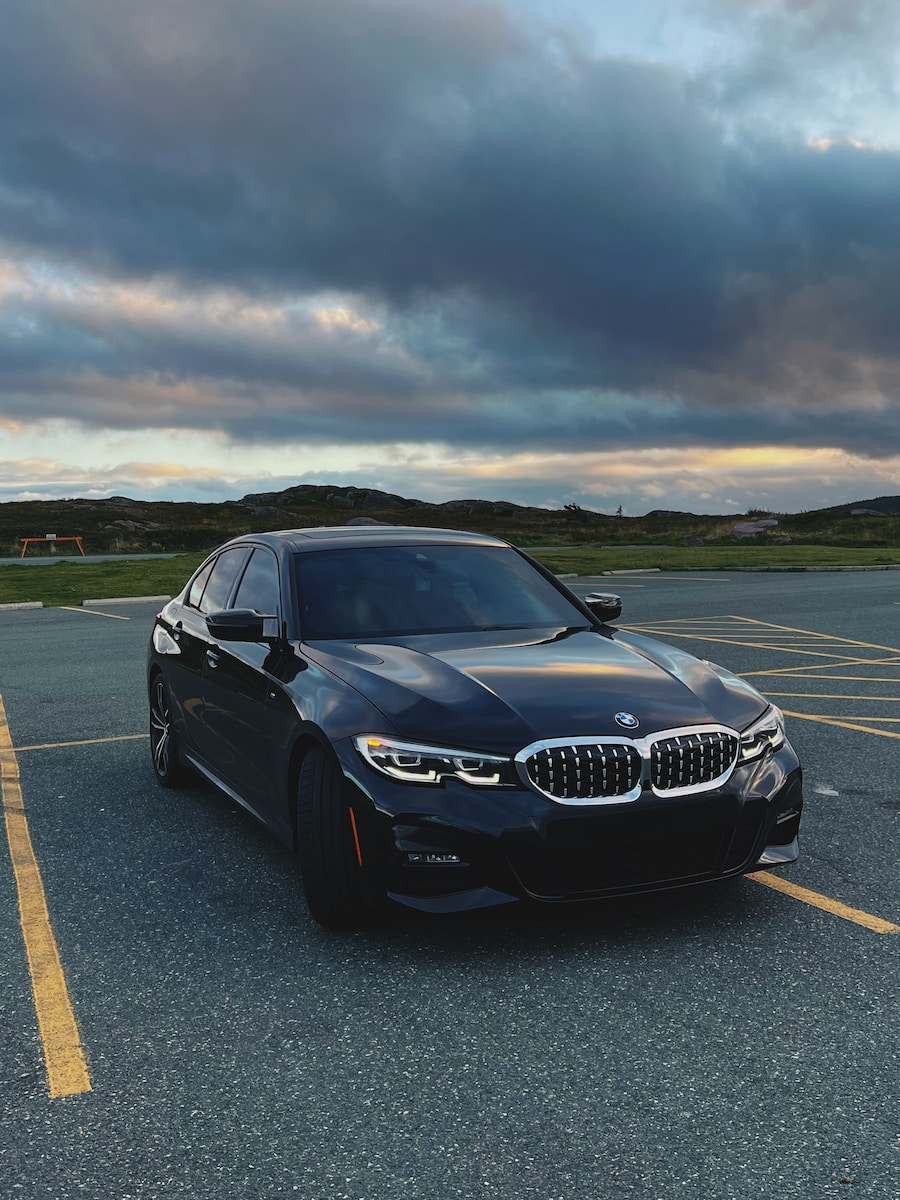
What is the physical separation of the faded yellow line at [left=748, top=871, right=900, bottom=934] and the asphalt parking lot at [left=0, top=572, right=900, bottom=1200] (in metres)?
0.02

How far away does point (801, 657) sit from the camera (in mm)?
12188

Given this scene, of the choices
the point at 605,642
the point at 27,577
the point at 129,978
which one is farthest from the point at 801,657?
the point at 27,577

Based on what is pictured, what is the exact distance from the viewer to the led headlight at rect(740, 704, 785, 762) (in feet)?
14.2

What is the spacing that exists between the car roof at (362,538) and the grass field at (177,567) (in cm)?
1671

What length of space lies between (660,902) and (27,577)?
26108 mm

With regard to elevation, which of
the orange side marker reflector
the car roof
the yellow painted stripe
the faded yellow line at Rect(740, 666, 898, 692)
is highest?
the car roof

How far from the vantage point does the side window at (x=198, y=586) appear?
6.80m

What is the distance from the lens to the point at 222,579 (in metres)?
6.53

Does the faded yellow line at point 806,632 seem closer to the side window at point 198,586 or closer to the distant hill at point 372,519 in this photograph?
the side window at point 198,586

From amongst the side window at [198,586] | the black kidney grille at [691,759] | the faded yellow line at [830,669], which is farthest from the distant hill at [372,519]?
the black kidney grille at [691,759]

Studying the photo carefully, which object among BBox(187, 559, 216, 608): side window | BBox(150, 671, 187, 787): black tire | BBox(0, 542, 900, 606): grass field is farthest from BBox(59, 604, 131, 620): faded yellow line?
BBox(187, 559, 216, 608): side window

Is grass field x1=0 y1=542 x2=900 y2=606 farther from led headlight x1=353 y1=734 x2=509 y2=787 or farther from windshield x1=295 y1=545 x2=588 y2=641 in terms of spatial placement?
led headlight x1=353 y1=734 x2=509 y2=787

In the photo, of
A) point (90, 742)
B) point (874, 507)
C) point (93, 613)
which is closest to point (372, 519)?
point (874, 507)

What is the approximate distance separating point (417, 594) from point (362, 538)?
2.06 ft
